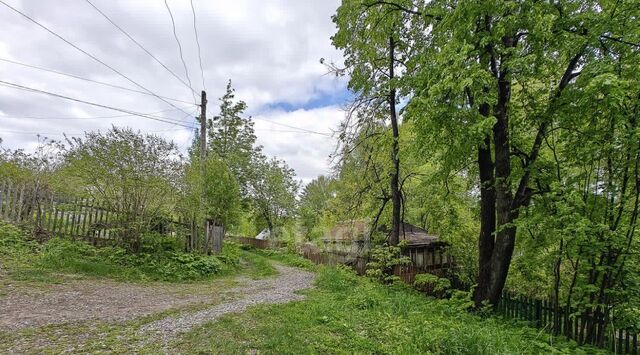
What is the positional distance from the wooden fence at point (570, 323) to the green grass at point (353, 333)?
573mm

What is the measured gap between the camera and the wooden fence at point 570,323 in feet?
19.4

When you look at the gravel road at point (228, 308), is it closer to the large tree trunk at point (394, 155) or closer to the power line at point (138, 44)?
the large tree trunk at point (394, 155)

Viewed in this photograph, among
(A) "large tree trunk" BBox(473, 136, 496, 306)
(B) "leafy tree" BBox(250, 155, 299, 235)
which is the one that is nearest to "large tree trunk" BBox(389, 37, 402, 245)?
(A) "large tree trunk" BBox(473, 136, 496, 306)

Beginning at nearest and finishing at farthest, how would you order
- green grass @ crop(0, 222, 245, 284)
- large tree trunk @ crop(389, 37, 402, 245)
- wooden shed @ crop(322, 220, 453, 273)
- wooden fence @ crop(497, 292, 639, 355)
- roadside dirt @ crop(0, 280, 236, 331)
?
1. roadside dirt @ crop(0, 280, 236, 331)
2. wooden fence @ crop(497, 292, 639, 355)
3. green grass @ crop(0, 222, 245, 284)
4. large tree trunk @ crop(389, 37, 402, 245)
5. wooden shed @ crop(322, 220, 453, 273)

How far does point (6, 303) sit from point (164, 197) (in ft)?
15.0

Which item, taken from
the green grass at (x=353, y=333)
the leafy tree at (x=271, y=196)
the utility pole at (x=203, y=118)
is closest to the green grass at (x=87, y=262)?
the green grass at (x=353, y=333)

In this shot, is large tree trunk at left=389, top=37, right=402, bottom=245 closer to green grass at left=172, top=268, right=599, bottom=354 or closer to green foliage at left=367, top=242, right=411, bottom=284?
green foliage at left=367, top=242, right=411, bottom=284

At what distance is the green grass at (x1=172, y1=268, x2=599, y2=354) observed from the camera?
3.79 metres

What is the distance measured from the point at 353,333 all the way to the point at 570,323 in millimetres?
5357

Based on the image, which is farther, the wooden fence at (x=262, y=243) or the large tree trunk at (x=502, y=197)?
the wooden fence at (x=262, y=243)

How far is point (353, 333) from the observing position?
4.43m

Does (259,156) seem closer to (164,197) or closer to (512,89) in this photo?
(164,197)

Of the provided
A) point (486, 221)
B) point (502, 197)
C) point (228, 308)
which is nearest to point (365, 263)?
point (486, 221)

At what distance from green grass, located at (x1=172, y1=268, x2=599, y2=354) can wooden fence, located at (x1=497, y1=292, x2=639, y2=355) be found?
57cm
